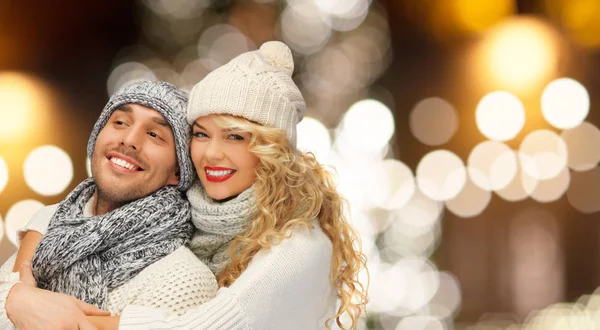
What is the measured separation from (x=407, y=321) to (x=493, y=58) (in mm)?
2785

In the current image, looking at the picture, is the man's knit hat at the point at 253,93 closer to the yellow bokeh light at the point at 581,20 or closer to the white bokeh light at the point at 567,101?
the yellow bokeh light at the point at 581,20

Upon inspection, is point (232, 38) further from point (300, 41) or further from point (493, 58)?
point (493, 58)

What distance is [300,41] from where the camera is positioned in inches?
275

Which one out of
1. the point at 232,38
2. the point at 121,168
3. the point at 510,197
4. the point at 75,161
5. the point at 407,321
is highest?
the point at 232,38

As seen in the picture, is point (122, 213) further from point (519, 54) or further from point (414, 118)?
point (414, 118)

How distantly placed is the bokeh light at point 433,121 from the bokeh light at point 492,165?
1.25 feet

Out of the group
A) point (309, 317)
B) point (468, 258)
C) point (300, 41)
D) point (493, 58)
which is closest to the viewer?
point (309, 317)

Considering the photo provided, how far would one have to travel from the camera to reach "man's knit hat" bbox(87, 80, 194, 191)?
1.97 metres

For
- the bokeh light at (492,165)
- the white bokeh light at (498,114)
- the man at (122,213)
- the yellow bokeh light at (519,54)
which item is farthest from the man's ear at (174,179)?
the bokeh light at (492,165)

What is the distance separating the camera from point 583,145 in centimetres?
852

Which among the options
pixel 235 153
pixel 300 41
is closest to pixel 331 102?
pixel 300 41

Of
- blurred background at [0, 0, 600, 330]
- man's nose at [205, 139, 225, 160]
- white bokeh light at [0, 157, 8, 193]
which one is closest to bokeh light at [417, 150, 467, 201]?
blurred background at [0, 0, 600, 330]

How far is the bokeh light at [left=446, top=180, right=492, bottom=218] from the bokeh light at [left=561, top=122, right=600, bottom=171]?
3.57 feet

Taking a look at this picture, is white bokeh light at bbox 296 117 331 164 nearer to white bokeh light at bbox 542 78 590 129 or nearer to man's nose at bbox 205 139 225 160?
white bokeh light at bbox 542 78 590 129
